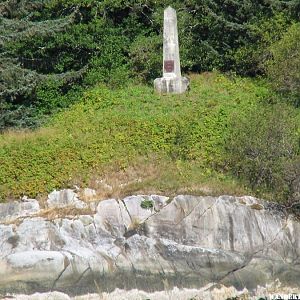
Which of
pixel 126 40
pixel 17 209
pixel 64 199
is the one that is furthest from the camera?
pixel 126 40

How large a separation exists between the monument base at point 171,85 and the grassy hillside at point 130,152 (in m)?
1.53

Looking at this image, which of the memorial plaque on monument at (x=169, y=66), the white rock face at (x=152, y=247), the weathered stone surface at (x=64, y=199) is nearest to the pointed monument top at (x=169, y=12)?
the memorial plaque on monument at (x=169, y=66)

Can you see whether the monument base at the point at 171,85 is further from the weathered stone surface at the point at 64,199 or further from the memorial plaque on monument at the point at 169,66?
the weathered stone surface at the point at 64,199

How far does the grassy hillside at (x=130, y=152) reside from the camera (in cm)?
1739

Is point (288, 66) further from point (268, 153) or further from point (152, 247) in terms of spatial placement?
point (152, 247)

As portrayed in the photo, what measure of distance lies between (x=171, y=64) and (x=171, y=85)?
0.63m

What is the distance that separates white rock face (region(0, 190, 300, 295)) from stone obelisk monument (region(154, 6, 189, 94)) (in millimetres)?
5888

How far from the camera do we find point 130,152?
718 inches

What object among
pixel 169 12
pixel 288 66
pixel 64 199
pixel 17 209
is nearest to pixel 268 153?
pixel 288 66

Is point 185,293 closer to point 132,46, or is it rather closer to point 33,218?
point 33,218

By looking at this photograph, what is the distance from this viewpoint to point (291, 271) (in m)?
16.2

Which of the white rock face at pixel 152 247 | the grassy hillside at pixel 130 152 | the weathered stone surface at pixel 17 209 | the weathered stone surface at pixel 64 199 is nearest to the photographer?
the white rock face at pixel 152 247

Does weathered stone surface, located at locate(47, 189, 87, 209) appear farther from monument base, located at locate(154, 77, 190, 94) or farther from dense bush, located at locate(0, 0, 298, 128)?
monument base, located at locate(154, 77, 190, 94)

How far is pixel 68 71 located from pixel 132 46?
236 centimetres
